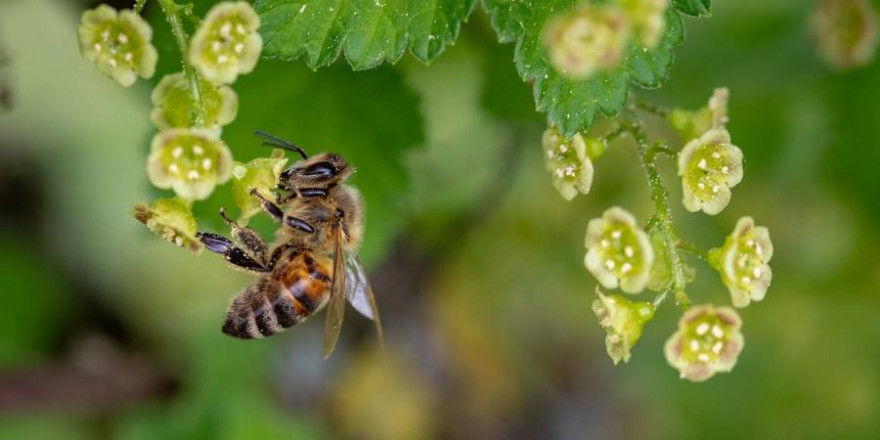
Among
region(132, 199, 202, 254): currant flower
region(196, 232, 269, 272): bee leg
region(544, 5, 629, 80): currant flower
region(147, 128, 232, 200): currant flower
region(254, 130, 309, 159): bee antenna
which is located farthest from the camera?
A: region(254, 130, 309, 159): bee antenna

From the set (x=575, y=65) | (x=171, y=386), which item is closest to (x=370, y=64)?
(x=575, y=65)

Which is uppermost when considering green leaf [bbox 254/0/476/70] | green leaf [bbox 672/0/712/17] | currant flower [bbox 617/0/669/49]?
green leaf [bbox 672/0/712/17]

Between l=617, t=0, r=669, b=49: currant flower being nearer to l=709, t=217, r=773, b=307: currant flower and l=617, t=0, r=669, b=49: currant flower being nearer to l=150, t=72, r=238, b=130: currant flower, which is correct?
l=709, t=217, r=773, b=307: currant flower

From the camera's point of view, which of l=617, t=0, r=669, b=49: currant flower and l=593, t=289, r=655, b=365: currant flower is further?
l=593, t=289, r=655, b=365: currant flower

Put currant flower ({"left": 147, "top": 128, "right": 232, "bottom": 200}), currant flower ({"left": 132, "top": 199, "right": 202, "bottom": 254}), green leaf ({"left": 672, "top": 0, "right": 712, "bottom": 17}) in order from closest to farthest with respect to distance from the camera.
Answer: currant flower ({"left": 147, "top": 128, "right": 232, "bottom": 200}), currant flower ({"left": 132, "top": 199, "right": 202, "bottom": 254}), green leaf ({"left": 672, "top": 0, "right": 712, "bottom": 17})

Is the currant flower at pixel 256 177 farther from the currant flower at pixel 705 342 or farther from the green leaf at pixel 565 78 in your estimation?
the currant flower at pixel 705 342

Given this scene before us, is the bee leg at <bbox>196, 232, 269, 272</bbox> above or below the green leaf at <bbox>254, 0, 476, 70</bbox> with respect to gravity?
below

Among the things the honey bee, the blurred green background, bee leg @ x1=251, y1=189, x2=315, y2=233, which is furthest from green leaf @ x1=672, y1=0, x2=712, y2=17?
the blurred green background
